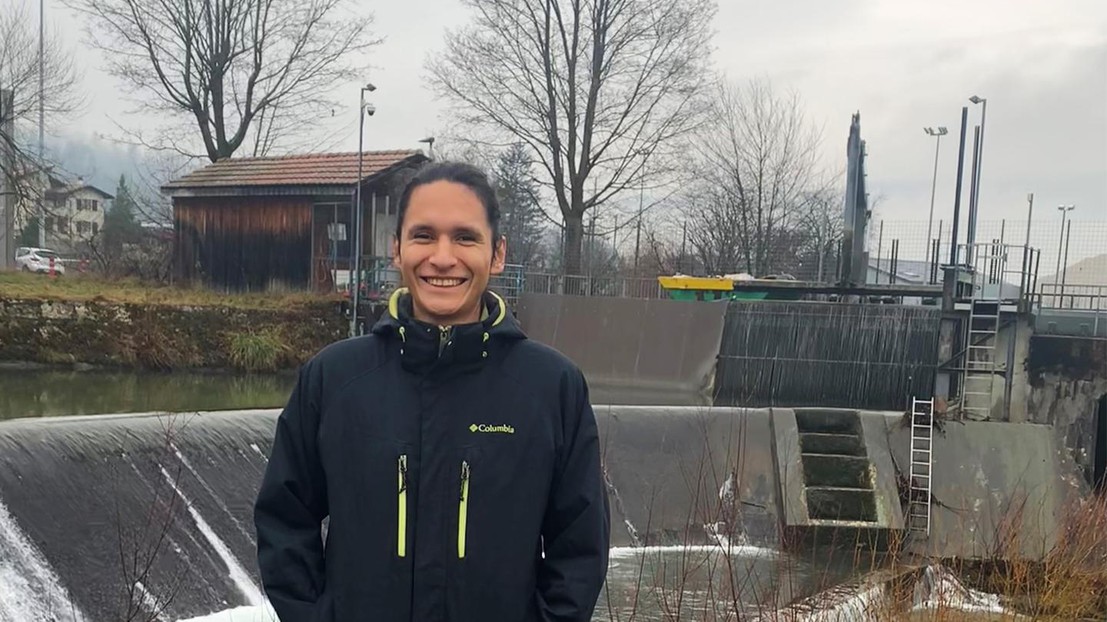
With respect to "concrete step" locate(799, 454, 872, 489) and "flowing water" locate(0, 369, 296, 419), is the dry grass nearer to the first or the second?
"flowing water" locate(0, 369, 296, 419)

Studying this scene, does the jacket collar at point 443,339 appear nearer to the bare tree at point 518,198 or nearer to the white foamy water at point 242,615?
the white foamy water at point 242,615

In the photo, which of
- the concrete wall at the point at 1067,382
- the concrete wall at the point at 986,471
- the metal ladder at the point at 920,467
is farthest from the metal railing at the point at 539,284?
the concrete wall at the point at 986,471

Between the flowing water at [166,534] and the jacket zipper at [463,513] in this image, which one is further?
the flowing water at [166,534]

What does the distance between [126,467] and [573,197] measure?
1883 cm

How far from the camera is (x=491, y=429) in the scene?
1.86m

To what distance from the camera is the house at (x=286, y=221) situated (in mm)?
19422

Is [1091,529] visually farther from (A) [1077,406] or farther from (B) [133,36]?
(B) [133,36]

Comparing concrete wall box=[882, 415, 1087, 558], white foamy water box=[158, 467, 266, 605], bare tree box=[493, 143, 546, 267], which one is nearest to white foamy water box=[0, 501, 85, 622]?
white foamy water box=[158, 467, 266, 605]

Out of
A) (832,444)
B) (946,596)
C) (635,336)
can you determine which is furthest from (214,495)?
(635,336)

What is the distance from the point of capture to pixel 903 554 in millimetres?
8820

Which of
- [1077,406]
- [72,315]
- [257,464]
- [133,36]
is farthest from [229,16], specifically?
[1077,406]

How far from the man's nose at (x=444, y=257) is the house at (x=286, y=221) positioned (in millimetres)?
17190

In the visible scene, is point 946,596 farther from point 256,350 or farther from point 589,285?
point 589,285

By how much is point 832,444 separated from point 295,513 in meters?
9.33
